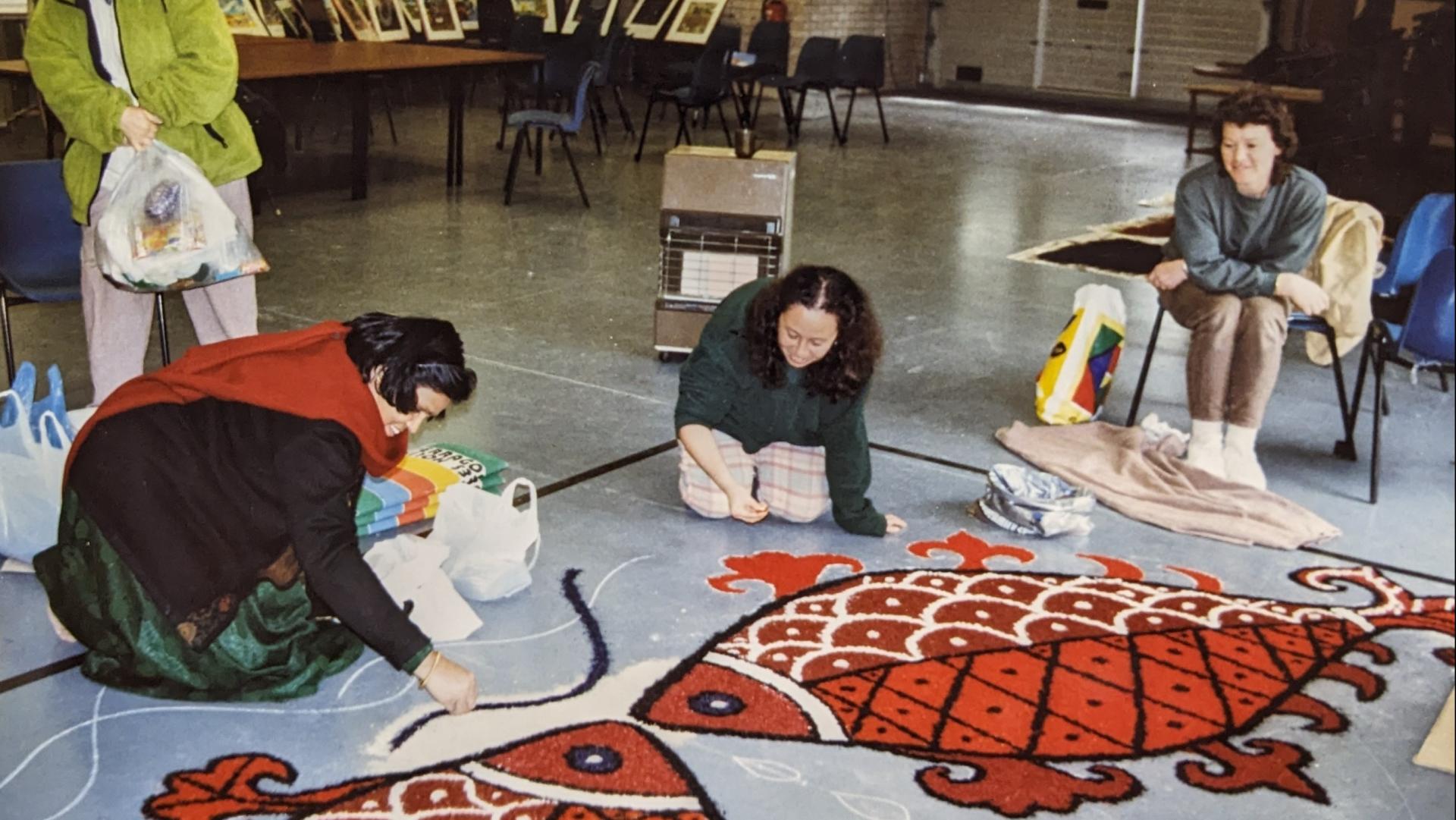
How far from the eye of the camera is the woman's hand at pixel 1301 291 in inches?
166

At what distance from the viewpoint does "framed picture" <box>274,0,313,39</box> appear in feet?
37.2

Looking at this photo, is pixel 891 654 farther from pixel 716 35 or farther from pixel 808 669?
pixel 716 35

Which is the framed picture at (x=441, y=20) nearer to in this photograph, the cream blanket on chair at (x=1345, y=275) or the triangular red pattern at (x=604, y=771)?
the cream blanket on chair at (x=1345, y=275)

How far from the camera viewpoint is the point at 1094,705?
2.94 meters

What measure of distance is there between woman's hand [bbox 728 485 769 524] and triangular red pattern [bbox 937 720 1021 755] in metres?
0.83

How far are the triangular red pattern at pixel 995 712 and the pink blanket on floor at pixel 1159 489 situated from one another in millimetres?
1158

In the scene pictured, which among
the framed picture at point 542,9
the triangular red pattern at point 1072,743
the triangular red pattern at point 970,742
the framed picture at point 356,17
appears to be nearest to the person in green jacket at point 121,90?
the triangular red pattern at point 970,742

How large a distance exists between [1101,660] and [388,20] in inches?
411

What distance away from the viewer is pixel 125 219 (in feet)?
12.1

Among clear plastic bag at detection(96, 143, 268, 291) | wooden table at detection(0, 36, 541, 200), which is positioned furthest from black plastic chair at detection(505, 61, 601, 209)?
clear plastic bag at detection(96, 143, 268, 291)

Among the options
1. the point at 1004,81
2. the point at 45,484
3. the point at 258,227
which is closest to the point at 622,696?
the point at 45,484

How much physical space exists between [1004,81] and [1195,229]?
10.0 metres

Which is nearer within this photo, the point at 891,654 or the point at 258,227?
the point at 891,654

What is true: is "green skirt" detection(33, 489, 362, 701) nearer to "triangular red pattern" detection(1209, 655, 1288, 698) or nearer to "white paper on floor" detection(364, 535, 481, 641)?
"white paper on floor" detection(364, 535, 481, 641)
